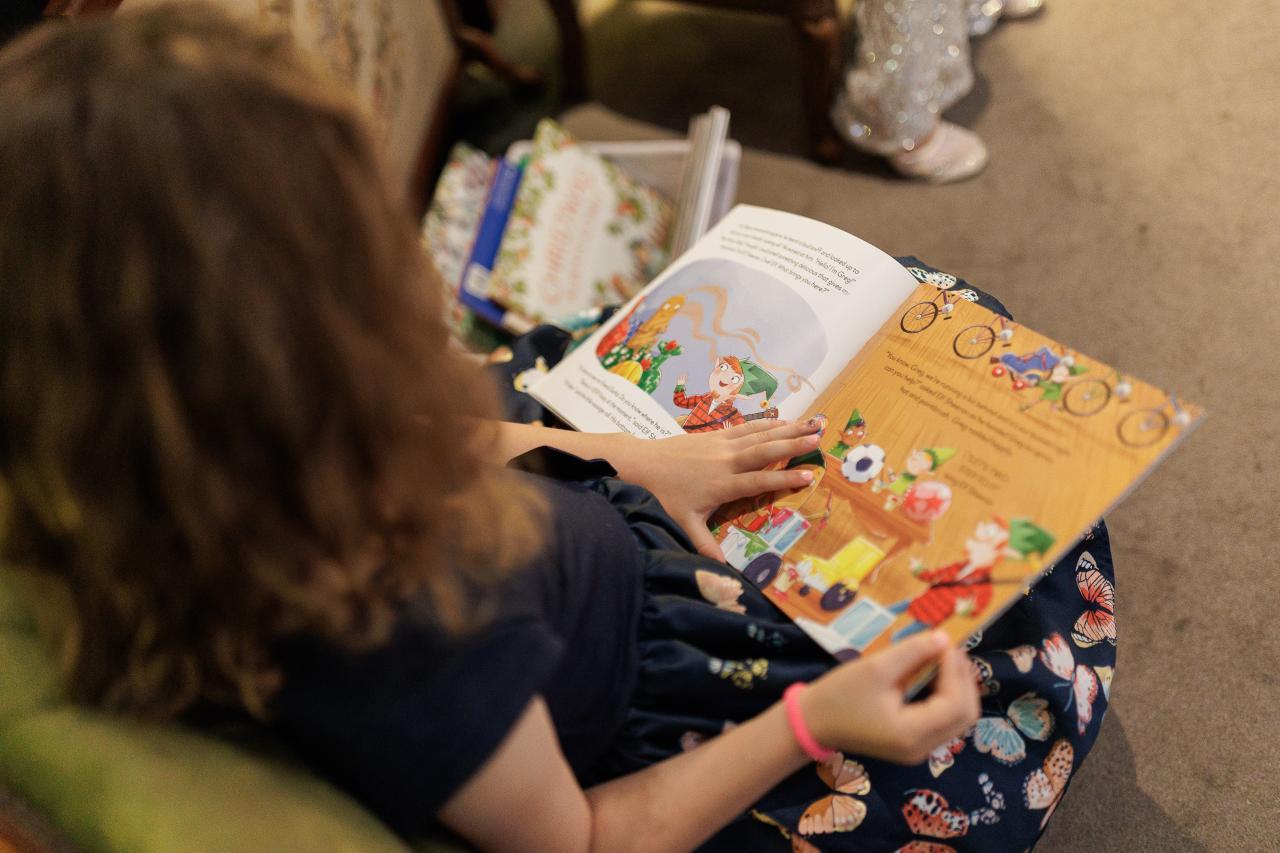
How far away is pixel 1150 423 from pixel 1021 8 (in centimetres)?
121

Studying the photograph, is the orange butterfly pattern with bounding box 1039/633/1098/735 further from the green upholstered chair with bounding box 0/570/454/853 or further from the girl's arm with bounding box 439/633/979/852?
the green upholstered chair with bounding box 0/570/454/853

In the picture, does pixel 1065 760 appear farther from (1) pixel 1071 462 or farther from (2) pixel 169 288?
(2) pixel 169 288

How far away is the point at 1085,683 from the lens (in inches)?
25.7

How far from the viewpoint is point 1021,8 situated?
1.50 metres

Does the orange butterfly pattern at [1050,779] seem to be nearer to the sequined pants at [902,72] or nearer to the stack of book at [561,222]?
the stack of book at [561,222]

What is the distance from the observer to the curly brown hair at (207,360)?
364mm

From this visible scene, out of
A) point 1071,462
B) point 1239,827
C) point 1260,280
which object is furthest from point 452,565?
point 1260,280

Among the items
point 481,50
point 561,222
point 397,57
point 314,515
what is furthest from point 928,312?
point 481,50

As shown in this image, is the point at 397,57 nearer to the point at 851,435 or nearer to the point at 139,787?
the point at 851,435

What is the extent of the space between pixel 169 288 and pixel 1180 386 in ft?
3.76

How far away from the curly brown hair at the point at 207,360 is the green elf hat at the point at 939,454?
0.34 metres

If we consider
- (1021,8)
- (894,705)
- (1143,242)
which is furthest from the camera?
(1021,8)

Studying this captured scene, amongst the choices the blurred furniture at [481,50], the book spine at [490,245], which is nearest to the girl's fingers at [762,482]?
the book spine at [490,245]

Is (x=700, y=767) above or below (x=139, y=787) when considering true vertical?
below
